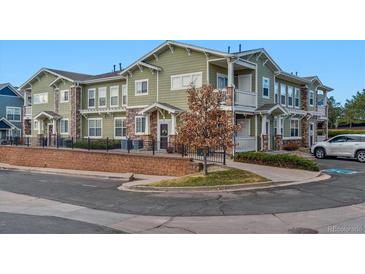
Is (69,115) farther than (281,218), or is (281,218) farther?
(69,115)

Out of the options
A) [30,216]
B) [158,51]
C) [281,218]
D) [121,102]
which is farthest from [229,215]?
[121,102]

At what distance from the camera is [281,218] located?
27.7 ft

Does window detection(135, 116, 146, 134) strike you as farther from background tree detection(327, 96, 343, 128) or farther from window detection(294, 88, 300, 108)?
background tree detection(327, 96, 343, 128)

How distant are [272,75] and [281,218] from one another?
20.1 meters

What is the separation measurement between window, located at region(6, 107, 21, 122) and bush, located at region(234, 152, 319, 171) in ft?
123

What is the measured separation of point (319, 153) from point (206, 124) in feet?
39.7

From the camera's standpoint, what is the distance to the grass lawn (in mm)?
13320

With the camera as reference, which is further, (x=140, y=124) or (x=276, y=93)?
(x=276, y=93)

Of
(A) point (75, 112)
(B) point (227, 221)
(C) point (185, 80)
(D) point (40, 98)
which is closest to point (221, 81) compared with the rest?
(C) point (185, 80)

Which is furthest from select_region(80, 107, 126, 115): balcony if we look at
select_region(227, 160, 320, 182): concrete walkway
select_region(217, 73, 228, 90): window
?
select_region(227, 160, 320, 182): concrete walkway

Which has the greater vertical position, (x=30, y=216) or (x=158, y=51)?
(x=158, y=51)

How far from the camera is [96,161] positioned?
70.1 feet

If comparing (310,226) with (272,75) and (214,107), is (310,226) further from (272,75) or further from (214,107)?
(272,75)

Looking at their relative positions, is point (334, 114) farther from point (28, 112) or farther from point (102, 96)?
point (28, 112)
